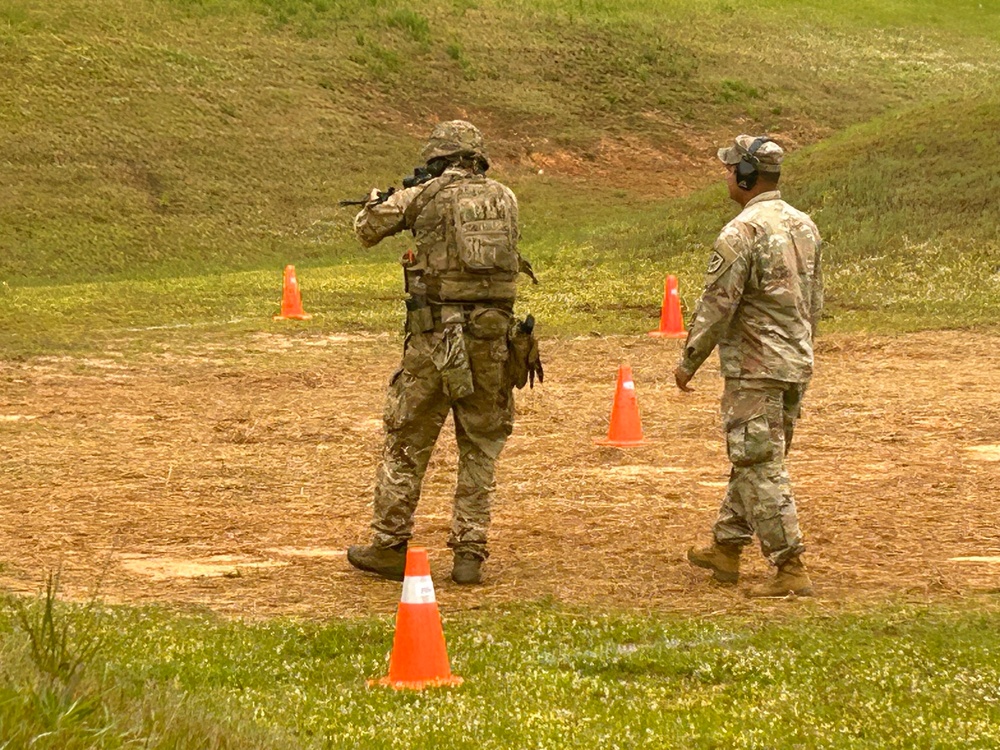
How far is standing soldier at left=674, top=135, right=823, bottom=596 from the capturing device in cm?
884

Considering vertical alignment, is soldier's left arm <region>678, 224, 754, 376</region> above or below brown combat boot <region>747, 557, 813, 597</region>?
above

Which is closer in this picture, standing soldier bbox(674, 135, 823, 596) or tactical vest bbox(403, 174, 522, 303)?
standing soldier bbox(674, 135, 823, 596)

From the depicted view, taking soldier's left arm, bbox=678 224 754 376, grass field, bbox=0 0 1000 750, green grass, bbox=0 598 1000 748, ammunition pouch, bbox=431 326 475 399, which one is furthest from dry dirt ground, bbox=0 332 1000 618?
soldier's left arm, bbox=678 224 754 376

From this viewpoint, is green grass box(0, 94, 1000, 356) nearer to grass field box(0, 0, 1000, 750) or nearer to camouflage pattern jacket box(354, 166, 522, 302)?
grass field box(0, 0, 1000, 750)

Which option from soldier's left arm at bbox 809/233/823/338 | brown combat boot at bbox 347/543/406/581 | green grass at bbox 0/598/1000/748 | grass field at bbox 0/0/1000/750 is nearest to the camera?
green grass at bbox 0/598/1000/748

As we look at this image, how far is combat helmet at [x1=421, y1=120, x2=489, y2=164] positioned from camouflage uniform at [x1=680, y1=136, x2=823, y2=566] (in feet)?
4.78

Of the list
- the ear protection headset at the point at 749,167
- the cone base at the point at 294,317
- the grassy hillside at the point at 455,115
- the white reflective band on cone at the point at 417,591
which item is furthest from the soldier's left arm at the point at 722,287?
the cone base at the point at 294,317

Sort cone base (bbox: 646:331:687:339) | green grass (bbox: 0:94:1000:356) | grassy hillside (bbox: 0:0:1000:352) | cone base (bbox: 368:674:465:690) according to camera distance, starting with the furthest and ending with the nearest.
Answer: grassy hillside (bbox: 0:0:1000:352)
green grass (bbox: 0:94:1000:356)
cone base (bbox: 646:331:687:339)
cone base (bbox: 368:674:465:690)

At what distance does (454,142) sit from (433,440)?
162 cm

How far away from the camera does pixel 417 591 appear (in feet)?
23.5

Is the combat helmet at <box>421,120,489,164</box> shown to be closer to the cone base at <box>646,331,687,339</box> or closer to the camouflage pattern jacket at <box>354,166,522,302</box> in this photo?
the camouflage pattern jacket at <box>354,166,522,302</box>

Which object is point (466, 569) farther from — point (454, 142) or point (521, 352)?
point (454, 142)

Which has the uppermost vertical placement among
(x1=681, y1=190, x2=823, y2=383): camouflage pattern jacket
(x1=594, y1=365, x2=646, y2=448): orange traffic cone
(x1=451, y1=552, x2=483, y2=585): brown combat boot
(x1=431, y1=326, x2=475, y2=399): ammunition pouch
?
(x1=681, y1=190, x2=823, y2=383): camouflage pattern jacket

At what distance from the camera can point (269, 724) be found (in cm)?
590
